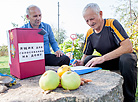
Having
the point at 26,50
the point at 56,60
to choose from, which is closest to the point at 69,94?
the point at 26,50

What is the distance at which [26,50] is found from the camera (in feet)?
3.36

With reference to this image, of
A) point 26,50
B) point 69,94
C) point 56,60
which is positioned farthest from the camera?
point 56,60

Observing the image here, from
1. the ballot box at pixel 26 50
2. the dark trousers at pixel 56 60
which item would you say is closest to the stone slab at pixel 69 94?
the ballot box at pixel 26 50

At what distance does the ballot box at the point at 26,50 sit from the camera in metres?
1.00

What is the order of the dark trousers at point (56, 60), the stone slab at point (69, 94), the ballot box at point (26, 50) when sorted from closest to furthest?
the stone slab at point (69, 94), the ballot box at point (26, 50), the dark trousers at point (56, 60)

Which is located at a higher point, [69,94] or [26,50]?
[26,50]

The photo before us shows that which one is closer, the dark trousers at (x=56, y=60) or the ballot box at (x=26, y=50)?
the ballot box at (x=26, y=50)

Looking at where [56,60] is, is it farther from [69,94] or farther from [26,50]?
[69,94]

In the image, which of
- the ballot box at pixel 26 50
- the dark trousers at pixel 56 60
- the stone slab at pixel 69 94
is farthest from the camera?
the dark trousers at pixel 56 60

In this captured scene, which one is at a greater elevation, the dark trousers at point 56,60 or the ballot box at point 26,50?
the ballot box at point 26,50

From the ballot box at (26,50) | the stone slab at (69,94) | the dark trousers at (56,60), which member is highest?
the ballot box at (26,50)

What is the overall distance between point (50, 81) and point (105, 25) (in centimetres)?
121

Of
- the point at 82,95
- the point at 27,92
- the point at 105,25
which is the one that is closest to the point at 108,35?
the point at 105,25

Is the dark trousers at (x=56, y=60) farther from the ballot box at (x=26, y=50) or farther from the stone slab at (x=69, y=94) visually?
the stone slab at (x=69, y=94)
